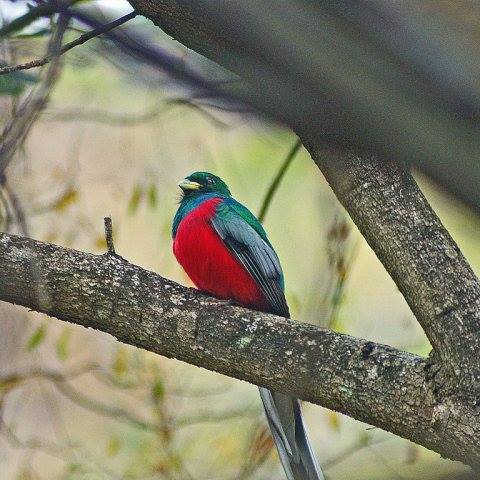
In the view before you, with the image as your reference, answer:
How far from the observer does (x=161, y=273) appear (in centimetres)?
664

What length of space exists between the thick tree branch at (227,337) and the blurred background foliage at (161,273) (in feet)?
5.18

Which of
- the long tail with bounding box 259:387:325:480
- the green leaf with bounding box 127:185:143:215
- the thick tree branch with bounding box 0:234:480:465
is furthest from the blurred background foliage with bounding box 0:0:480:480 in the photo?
the thick tree branch with bounding box 0:234:480:465

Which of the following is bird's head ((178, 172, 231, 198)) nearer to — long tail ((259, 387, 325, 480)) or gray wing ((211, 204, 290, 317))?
gray wing ((211, 204, 290, 317))

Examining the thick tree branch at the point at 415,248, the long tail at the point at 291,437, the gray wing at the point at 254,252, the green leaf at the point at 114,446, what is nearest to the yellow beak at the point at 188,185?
the gray wing at the point at 254,252

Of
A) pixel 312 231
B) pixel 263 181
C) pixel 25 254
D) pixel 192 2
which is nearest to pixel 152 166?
pixel 263 181

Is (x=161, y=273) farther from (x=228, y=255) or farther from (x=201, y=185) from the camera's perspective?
(x=228, y=255)

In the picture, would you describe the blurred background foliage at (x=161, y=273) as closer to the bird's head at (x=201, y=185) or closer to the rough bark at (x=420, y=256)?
the bird's head at (x=201, y=185)

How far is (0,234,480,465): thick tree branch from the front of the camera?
2.99 metres

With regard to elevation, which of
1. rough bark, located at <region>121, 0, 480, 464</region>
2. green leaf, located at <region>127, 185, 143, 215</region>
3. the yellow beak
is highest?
green leaf, located at <region>127, 185, 143, 215</region>

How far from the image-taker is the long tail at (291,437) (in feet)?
13.4

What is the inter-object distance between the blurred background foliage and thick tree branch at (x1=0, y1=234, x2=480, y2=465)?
158 centimetres

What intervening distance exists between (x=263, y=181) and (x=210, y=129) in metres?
0.86

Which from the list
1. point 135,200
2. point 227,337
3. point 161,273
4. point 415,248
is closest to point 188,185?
point 135,200

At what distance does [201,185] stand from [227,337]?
244cm
